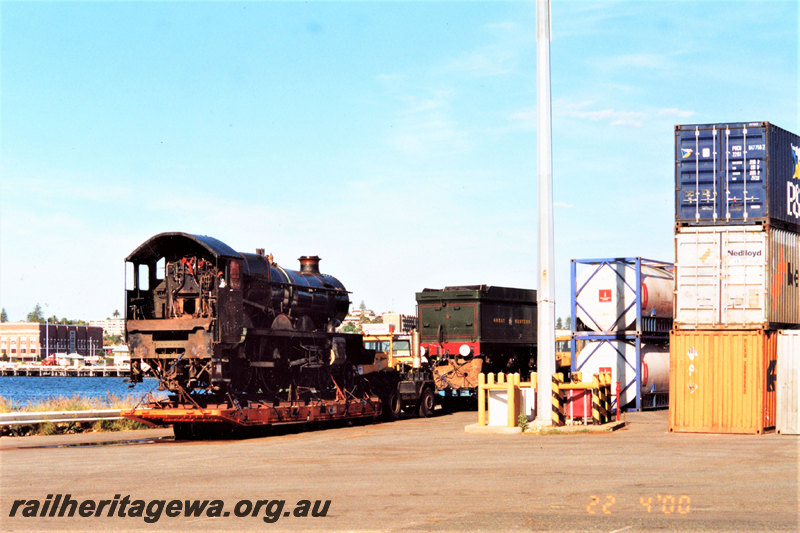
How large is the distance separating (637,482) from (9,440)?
16.5m

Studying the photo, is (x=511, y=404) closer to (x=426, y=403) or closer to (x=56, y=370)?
(x=426, y=403)

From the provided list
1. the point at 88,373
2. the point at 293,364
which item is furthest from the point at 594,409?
the point at 88,373

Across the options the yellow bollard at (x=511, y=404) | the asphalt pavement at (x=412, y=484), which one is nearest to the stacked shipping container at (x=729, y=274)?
the asphalt pavement at (x=412, y=484)

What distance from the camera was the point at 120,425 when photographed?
2745cm

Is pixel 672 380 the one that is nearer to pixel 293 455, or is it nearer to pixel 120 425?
pixel 293 455

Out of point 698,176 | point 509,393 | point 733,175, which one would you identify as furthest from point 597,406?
point 733,175

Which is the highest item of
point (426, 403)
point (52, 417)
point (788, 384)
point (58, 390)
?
point (788, 384)

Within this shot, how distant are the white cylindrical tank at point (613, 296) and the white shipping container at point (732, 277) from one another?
298 inches

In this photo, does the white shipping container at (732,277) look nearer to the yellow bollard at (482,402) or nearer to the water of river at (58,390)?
the yellow bollard at (482,402)

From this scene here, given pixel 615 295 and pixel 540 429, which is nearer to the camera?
pixel 540 429

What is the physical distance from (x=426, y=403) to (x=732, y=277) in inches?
454

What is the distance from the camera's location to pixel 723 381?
2342 centimetres

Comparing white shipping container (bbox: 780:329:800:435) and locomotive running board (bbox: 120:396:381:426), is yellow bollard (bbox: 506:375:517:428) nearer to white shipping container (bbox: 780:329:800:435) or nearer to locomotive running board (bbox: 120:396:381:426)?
locomotive running board (bbox: 120:396:381:426)

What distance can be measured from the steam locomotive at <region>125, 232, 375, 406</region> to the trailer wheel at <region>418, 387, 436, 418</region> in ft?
17.9
